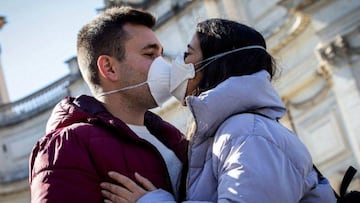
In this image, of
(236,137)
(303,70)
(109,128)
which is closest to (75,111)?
(109,128)

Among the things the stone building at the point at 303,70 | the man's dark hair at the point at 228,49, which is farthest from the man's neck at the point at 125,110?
the stone building at the point at 303,70

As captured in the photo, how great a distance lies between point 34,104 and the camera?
879 inches

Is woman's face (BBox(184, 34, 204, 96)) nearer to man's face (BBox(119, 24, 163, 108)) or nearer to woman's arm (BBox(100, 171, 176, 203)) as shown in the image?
man's face (BBox(119, 24, 163, 108))

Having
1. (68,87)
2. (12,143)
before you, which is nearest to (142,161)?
(68,87)

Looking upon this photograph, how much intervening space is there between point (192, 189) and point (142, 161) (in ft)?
1.08

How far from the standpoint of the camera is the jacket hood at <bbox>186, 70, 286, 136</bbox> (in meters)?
3.35

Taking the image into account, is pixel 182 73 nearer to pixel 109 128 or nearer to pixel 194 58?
pixel 194 58

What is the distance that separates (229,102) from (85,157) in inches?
25.1

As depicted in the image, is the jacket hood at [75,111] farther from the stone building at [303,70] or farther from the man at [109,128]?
the stone building at [303,70]

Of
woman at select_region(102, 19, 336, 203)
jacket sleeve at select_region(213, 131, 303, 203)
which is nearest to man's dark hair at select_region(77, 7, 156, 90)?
woman at select_region(102, 19, 336, 203)

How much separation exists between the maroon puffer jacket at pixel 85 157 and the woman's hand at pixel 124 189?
0.04m

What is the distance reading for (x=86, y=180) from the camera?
345 centimetres

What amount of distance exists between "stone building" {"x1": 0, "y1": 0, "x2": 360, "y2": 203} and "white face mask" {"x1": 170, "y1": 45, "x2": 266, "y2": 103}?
8401 mm

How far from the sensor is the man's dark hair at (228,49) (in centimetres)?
361
